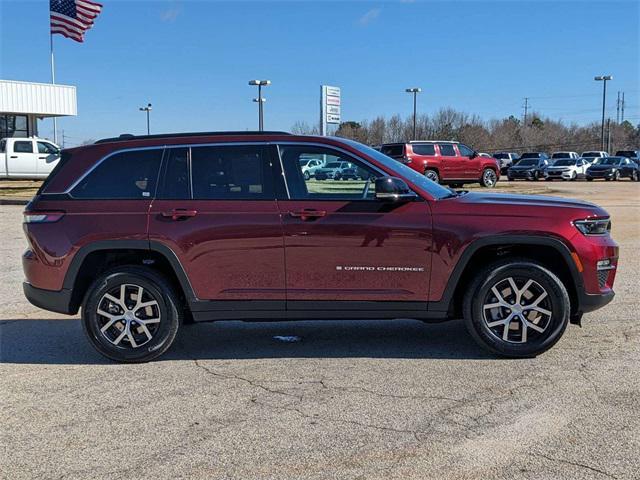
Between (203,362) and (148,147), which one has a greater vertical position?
(148,147)

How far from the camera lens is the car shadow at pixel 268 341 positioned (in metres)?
5.50

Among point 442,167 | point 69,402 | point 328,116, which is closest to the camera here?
point 69,402

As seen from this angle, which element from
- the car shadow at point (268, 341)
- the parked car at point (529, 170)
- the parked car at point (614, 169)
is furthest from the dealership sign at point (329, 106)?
the car shadow at point (268, 341)

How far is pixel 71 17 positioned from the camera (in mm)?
32656

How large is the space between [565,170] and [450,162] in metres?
16.2

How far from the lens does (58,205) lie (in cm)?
530

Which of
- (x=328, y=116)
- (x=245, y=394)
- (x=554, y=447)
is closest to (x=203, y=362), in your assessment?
(x=245, y=394)

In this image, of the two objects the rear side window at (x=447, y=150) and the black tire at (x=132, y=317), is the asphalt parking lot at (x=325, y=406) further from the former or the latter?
the rear side window at (x=447, y=150)

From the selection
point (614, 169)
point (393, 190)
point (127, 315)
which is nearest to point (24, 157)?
point (127, 315)

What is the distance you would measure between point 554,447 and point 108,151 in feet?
13.4

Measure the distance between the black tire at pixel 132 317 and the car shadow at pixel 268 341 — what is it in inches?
8.7

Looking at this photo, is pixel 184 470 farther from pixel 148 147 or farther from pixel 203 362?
pixel 148 147

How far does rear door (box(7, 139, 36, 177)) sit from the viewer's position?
1028 inches

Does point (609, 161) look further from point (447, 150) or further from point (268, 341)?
point (268, 341)
